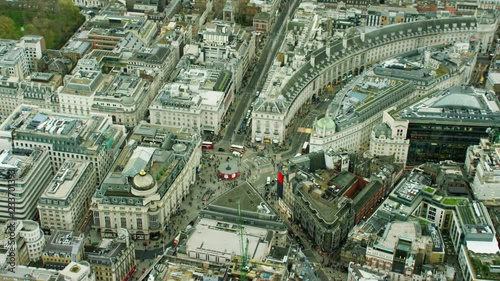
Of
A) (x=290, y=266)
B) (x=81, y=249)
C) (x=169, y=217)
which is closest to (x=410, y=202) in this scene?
(x=290, y=266)

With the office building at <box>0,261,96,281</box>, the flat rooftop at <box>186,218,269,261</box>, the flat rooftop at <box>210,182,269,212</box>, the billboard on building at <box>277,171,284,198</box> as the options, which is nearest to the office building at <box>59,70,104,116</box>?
the flat rooftop at <box>210,182,269,212</box>

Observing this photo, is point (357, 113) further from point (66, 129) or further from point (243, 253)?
point (66, 129)

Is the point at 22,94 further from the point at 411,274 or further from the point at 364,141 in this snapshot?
the point at 411,274

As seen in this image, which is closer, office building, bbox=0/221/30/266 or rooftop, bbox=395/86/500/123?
office building, bbox=0/221/30/266

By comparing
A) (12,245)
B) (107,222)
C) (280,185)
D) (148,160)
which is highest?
(148,160)

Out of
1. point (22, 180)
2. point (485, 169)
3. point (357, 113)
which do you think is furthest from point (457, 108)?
point (22, 180)

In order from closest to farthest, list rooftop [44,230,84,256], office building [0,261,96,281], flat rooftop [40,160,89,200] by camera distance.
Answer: office building [0,261,96,281], rooftop [44,230,84,256], flat rooftop [40,160,89,200]

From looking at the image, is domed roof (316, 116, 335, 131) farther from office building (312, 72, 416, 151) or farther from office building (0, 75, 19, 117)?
office building (0, 75, 19, 117)

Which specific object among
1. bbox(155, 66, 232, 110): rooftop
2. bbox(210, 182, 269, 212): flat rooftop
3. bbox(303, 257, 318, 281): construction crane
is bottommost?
bbox(303, 257, 318, 281): construction crane
